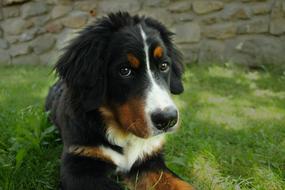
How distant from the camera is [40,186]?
2818 millimetres

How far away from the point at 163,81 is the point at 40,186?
1077 millimetres

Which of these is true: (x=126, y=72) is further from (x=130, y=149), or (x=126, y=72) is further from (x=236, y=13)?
(x=236, y=13)

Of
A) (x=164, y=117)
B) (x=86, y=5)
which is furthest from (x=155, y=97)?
(x=86, y=5)

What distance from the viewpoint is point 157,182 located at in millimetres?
2715

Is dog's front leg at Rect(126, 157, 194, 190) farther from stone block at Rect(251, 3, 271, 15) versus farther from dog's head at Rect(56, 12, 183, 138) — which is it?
stone block at Rect(251, 3, 271, 15)

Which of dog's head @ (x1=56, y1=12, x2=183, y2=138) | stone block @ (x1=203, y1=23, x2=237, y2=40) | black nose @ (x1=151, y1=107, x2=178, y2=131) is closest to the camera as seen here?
black nose @ (x1=151, y1=107, x2=178, y2=131)

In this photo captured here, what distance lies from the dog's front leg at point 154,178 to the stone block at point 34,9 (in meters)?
5.61

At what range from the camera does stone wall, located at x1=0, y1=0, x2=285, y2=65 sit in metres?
6.86

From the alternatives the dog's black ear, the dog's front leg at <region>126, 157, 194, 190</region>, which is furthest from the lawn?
the dog's black ear

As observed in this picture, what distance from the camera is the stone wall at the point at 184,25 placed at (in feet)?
22.5

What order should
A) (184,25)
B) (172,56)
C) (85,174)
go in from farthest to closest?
1. (184,25)
2. (172,56)
3. (85,174)

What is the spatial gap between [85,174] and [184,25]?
5.11 m

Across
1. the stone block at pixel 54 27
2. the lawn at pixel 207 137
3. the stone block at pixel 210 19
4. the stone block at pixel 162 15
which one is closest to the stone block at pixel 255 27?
the stone block at pixel 210 19

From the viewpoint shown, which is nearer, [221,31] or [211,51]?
[221,31]
